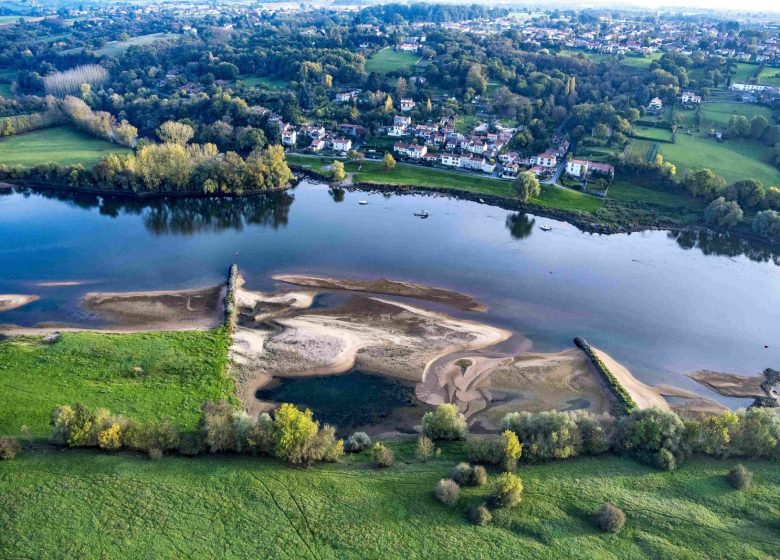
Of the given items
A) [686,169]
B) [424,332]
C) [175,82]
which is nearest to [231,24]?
[175,82]

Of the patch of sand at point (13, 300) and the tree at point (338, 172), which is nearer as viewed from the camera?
the patch of sand at point (13, 300)

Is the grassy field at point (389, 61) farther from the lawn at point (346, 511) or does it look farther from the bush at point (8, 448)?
the bush at point (8, 448)

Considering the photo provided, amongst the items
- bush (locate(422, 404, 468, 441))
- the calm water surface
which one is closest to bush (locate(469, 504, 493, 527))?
bush (locate(422, 404, 468, 441))

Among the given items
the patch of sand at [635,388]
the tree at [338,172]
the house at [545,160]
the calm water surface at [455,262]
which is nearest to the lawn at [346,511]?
the patch of sand at [635,388]

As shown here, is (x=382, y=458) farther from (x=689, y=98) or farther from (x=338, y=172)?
(x=689, y=98)

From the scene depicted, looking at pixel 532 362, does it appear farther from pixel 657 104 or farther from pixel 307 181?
pixel 657 104

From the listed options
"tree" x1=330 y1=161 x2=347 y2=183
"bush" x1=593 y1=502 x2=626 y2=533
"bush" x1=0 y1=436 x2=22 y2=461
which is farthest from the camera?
"tree" x1=330 y1=161 x2=347 y2=183

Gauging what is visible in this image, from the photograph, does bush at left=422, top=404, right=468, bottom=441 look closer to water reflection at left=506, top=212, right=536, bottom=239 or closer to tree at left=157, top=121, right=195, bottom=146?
water reflection at left=506, top=212, right=536, bottom=239

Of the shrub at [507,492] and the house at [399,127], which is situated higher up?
the house at [399,127]
